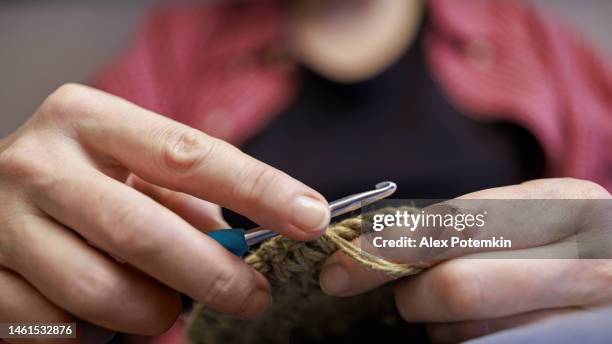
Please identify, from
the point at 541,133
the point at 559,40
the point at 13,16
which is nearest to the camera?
the point at 541,133

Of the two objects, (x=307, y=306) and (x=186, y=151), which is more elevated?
(x=186, y=151)

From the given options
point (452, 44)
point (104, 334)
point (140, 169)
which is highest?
point (452, 44)

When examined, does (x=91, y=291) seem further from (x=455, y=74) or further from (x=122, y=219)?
(x=455, y=74)

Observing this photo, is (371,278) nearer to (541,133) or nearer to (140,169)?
(140,169)

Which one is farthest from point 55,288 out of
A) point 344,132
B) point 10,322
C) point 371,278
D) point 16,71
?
point 16,71

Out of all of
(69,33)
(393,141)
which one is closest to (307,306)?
(393,141)

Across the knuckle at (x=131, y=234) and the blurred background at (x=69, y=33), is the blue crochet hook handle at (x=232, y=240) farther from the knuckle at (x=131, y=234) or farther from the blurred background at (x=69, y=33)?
the blurred background at (x=69, y=33)
